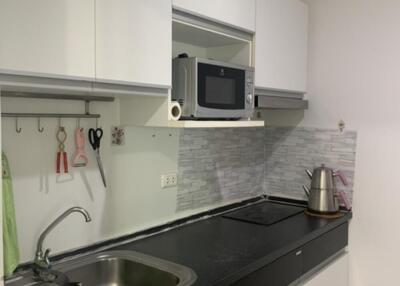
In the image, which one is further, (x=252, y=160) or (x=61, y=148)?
(x=252, y=160)

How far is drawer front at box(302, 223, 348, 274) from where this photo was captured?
219 cm

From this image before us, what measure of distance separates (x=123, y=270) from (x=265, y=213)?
110 centimetres

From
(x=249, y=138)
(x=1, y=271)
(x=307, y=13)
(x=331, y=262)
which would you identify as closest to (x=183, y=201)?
(x=249, y=138)

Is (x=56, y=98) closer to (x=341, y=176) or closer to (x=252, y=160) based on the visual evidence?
(x=252, y=160)

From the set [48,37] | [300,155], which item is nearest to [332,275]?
[300,155]

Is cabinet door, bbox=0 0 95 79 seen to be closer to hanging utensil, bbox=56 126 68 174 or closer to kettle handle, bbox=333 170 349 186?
hanging utensil, bbox=56 126 68 174

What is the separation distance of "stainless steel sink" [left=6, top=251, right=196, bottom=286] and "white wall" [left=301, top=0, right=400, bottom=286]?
57.6 inches

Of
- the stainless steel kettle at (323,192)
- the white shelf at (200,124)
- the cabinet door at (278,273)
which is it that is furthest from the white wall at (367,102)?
the white shelf at (200,124)

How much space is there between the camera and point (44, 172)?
171 centimetres

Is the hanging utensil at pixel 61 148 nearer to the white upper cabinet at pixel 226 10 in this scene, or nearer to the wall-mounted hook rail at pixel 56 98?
the wall-mounted hook rail at pixel 56 98

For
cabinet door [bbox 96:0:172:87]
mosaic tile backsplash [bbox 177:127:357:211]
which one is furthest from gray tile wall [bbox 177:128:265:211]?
cabinet door [bbox 96:0:172:87]

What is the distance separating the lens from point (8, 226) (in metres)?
1.52

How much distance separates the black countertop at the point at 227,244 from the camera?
5.66 ft

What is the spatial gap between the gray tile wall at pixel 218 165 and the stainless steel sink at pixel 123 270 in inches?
23.0
